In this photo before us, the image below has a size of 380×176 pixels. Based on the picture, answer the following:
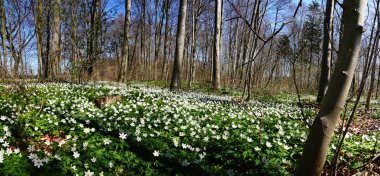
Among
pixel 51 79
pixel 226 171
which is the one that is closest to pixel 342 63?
pixel 226 171

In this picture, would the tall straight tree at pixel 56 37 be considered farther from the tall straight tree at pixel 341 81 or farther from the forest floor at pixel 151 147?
the tall straight tree at pixel 341 81

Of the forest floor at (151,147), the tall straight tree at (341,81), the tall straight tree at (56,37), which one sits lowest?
the forest floor at (151,147)

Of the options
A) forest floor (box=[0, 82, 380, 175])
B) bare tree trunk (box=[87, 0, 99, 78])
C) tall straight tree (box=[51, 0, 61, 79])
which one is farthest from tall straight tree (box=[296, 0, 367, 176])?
tall straight tree (box=[51, 0, 61, 79])

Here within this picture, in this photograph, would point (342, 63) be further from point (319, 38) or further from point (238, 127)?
point (319, 38)

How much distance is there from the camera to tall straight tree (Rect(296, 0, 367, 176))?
5.15ft

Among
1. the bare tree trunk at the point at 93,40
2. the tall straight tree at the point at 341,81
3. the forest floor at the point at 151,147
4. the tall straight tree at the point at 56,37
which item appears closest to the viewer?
the tall straight tree at the point at 341,81

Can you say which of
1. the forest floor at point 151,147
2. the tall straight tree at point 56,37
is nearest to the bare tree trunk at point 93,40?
the tall straight tree at point 56,37

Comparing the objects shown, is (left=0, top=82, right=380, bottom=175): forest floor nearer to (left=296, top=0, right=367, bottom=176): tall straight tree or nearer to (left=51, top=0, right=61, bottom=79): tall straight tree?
(left=296, top=0, right=367, bottom=176): tall straight tree

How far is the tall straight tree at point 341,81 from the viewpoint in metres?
1.57

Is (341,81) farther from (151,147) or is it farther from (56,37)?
(56,37)

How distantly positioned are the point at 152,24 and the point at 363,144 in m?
33.9

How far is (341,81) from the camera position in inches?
63.0

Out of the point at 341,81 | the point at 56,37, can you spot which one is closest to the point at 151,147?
the point at 341,81

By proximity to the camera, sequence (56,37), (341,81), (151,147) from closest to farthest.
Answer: (341,81) → (151,147) → (56,37)
